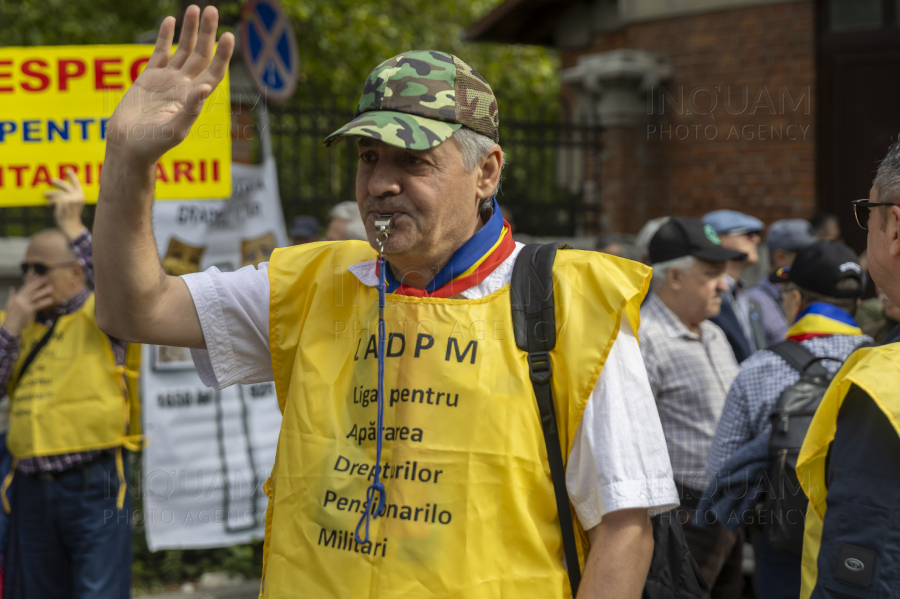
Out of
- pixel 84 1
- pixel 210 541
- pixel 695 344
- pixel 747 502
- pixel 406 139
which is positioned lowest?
pixel 210 541

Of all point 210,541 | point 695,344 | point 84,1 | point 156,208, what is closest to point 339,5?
point 84,1

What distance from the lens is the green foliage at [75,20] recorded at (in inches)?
512

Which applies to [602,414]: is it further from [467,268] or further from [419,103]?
[419,103]

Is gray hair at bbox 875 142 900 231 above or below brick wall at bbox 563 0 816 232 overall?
below

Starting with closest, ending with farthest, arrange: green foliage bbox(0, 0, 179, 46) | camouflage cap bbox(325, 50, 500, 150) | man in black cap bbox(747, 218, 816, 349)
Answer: camouflage cap bbox(325, 50, 500, 150)
man in black cap bbox(747, 218, 816, 349)
green foliage bbox(0, 0, 179, 46)

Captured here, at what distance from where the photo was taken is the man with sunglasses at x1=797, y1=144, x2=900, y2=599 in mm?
1453

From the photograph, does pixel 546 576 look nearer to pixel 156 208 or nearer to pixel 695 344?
pixel 695 344

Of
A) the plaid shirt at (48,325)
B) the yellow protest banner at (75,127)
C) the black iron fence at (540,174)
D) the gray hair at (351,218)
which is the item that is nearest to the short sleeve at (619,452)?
the plaid shirt at (48,325)

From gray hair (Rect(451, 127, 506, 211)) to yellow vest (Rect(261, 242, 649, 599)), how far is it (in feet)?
0.92

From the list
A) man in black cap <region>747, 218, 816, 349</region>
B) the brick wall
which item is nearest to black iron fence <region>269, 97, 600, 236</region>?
the brick wall

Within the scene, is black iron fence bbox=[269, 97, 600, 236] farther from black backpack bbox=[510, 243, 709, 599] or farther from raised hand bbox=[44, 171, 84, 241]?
black backpack bbox=[510, 243, 709, 599]

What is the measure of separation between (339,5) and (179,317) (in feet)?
46.9

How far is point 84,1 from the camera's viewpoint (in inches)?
553

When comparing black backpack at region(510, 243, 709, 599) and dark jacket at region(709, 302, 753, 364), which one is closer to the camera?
black backpack at region(510, 243, 709, 599)
